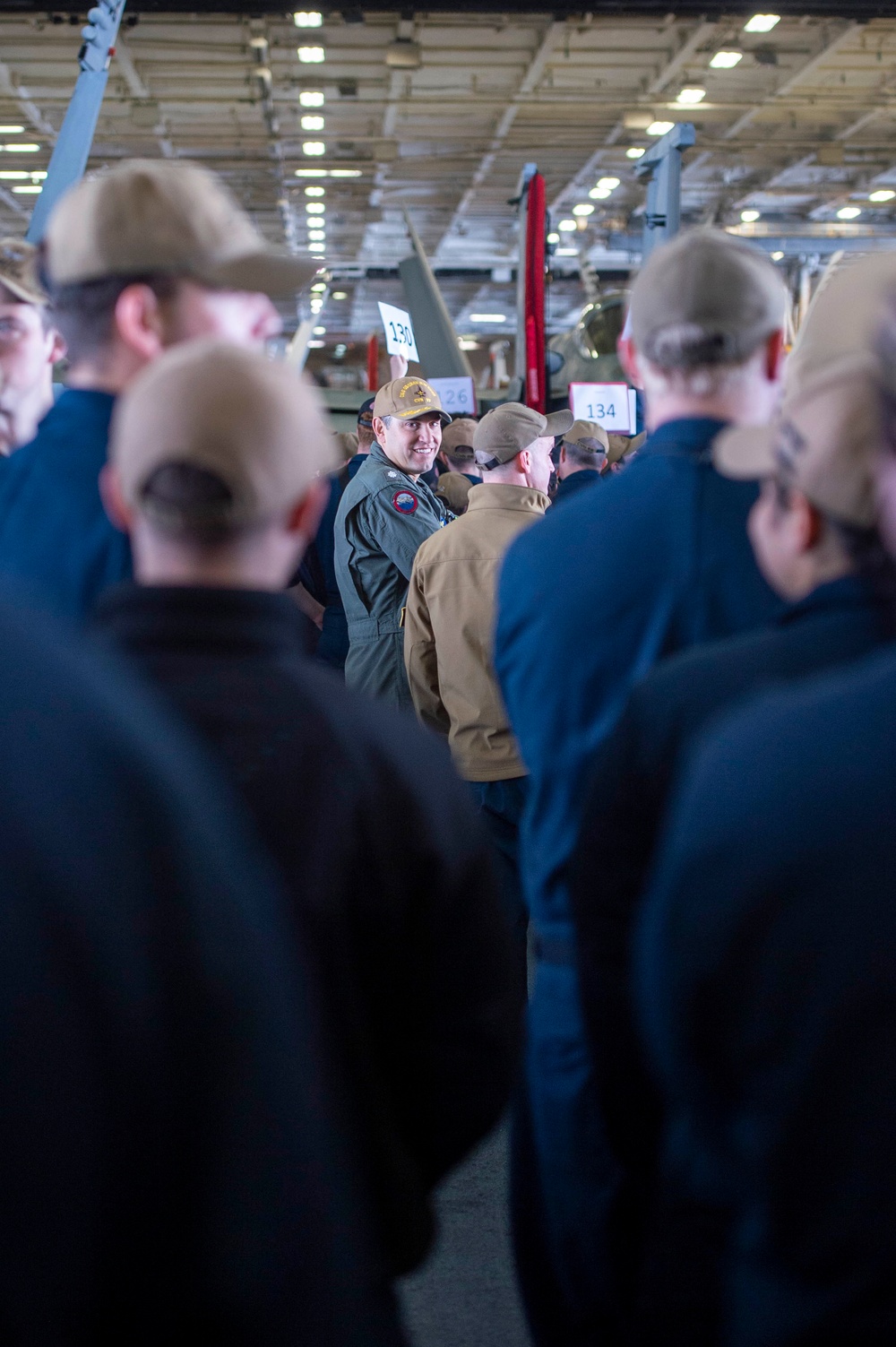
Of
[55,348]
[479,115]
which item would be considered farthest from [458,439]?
[479,115]

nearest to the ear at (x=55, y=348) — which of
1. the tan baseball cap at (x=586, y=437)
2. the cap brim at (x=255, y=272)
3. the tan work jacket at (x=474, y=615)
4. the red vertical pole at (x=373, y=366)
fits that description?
the cap brim at (x=255, y=272)

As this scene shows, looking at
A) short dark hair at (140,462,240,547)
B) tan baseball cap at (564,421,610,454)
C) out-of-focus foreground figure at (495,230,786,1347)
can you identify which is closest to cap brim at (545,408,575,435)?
tan baseball cap at (564,421,610,454)

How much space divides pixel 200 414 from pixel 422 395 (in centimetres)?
283

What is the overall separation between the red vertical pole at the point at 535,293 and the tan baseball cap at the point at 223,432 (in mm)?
7090

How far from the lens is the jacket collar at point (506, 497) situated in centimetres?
293

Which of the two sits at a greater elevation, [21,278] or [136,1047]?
[21,278]

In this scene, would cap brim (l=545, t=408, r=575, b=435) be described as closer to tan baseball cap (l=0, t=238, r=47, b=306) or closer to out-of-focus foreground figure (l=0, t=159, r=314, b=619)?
tan baseball cap (l=0, t=238, r=47, b=306)

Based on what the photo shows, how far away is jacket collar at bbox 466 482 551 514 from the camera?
2928 mm

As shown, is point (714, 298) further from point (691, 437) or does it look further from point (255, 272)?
point (255, 272)

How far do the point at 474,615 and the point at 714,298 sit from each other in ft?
5.05

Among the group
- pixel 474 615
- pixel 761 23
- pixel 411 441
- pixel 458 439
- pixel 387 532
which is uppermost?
pixel 761 23

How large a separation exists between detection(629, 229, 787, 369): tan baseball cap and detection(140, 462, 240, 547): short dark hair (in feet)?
2.30

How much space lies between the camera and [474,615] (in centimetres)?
286

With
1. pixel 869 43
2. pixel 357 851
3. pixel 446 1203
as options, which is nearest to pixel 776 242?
pixel 869 43
